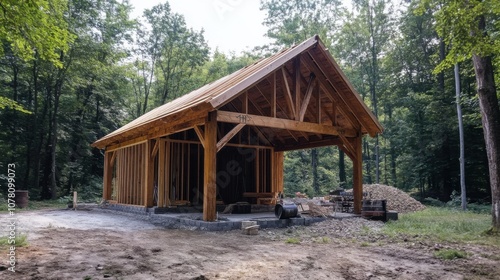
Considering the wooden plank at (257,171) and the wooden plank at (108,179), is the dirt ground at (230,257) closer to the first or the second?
the wooden plank at (257,171)

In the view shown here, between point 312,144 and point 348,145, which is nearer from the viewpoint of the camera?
point 348,145

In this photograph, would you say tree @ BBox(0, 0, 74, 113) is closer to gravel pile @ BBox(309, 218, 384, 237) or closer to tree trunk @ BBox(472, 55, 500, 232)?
gravel pile @ BBox(309, 218, 384, 237)

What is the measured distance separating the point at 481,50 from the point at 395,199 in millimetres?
11575

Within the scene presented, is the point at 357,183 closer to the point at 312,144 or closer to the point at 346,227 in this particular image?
the point at 312,144

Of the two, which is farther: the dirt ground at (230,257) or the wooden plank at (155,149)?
the wooden plank at (155,149)

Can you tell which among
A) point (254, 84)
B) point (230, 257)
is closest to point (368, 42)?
point (254, 84)

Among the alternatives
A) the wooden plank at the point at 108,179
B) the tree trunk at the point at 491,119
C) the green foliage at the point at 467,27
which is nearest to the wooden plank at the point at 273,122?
the green foliage at the point at 467,27

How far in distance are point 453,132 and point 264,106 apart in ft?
49.4

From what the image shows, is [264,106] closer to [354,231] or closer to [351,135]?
[351,135]

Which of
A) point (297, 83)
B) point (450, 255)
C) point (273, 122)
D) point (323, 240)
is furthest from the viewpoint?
point (297, 83)

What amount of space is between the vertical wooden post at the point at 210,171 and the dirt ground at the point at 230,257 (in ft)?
2.69

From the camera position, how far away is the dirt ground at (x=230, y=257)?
4.70 m

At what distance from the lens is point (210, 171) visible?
888 centimetres

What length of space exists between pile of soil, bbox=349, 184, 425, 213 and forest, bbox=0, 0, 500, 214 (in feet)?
14.0
